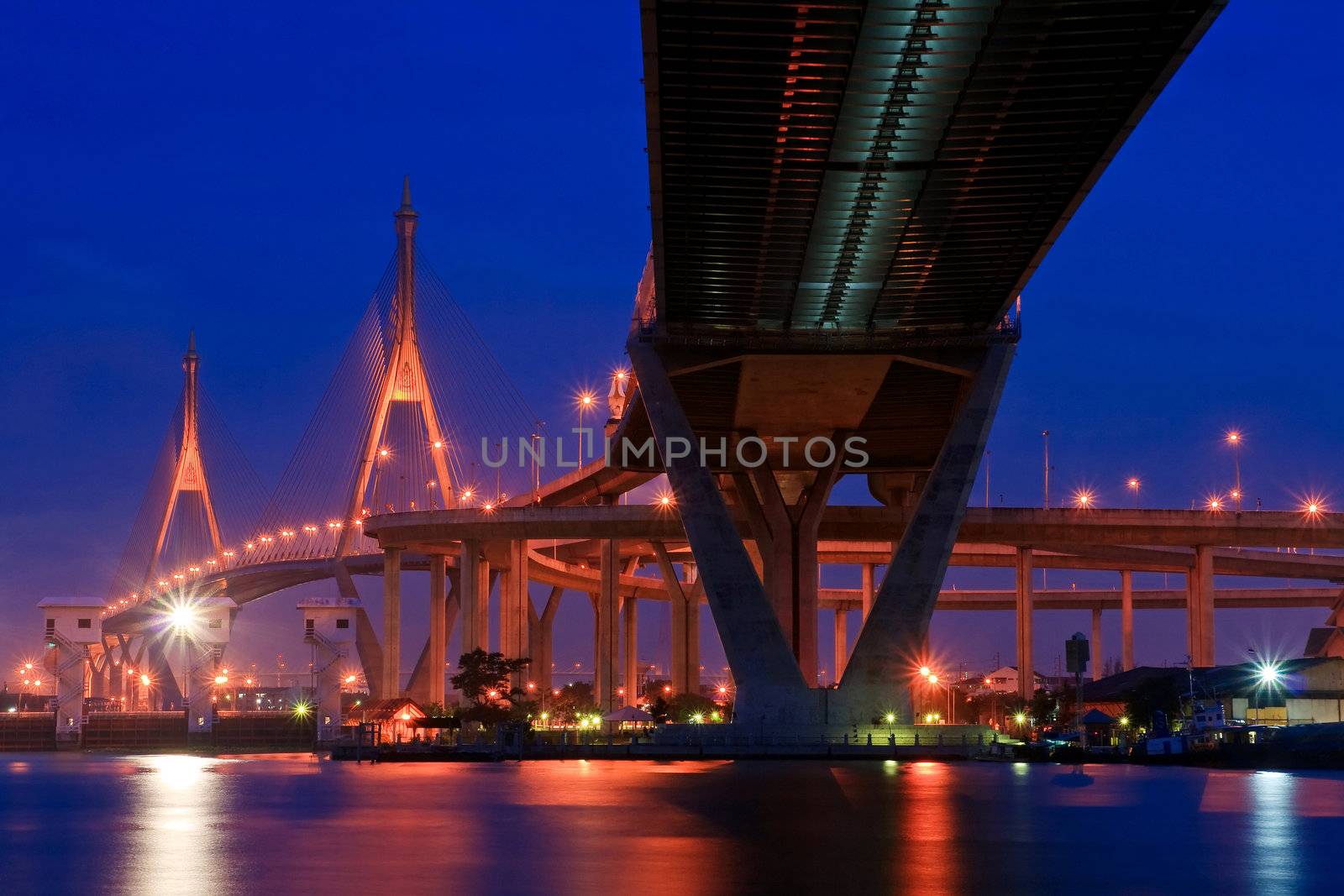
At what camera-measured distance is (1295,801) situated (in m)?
30.5

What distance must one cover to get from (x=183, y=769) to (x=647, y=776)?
1946cm

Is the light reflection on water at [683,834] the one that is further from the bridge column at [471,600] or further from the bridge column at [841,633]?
the bridge column at [841,633]

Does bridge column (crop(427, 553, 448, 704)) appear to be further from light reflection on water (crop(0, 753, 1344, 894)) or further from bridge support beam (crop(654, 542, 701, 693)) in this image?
light reflection on water (crop(0, 753, 1344, 894))

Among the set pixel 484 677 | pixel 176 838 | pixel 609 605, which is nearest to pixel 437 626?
pixel 609 605

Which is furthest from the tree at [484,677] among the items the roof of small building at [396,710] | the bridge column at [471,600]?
the bridge column at [471,600]

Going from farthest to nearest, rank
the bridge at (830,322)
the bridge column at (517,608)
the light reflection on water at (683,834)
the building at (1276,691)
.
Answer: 1. the bridge column at (517,608)
2. the building at (1276,691)
3. the bridge at (830,322)
4. the light reflection on water at (683,834)

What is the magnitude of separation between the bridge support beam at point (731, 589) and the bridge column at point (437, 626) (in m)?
41.9

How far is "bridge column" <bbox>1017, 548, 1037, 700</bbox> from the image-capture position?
Answer: 301 ft

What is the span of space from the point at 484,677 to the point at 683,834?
170ft

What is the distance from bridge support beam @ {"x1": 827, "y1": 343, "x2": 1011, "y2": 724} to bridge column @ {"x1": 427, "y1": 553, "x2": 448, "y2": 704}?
140 ft

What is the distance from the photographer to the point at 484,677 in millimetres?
73875

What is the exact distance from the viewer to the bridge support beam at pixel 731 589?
172ft

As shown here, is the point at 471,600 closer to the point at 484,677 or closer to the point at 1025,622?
the point at 484,677

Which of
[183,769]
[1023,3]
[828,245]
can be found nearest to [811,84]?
[1023,3]
